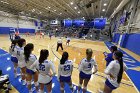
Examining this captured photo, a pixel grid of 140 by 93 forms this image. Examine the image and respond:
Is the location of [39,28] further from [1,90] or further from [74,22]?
[1,90]

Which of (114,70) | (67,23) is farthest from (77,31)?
(114,70)

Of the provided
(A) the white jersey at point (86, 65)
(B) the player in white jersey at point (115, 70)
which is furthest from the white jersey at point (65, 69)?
(B) the player in white jersey at point (115, 70)

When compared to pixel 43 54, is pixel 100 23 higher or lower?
higher

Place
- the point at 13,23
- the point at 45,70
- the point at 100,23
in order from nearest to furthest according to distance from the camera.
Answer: the point at 45,70, the point at 13,23, the point at 100,23

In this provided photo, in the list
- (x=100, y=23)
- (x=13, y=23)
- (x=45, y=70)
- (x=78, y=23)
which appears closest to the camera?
(x=45, y=70)

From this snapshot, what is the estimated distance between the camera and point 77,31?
30.1 meters

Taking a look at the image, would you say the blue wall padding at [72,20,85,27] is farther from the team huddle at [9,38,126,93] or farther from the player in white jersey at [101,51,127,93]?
the player in white jersey at [101,51,127,93]

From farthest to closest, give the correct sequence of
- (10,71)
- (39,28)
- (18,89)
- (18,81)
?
1. (39,28)
2. (10,71)
3. (18,81)
4. (18,89)

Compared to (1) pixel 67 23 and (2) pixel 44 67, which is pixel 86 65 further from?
(1) pixel 67 23

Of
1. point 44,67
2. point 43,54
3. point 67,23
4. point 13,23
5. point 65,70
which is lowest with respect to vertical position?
point 65,70

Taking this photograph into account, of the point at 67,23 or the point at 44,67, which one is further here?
the point at 67,23

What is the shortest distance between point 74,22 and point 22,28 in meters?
15.6

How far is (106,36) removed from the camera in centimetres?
2472

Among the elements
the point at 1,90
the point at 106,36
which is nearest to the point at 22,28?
the point at 106,36
